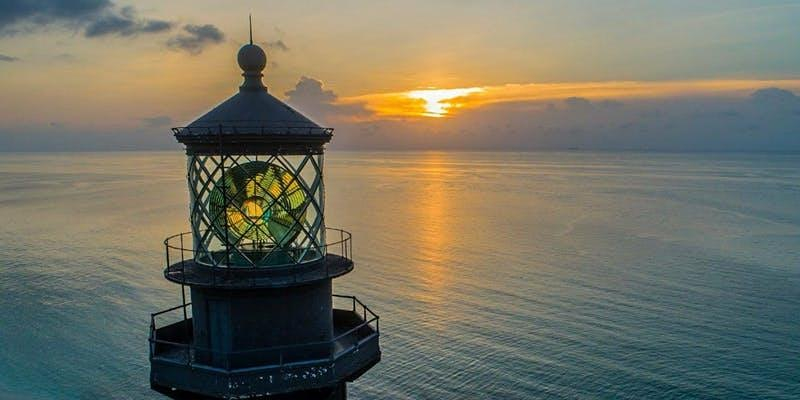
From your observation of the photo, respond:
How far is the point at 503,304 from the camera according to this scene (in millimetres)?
31312

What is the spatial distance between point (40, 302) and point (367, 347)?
3131cm

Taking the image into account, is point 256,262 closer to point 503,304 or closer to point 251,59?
point 251,59

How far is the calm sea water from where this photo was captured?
22859mm

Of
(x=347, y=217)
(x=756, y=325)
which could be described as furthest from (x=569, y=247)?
(x=347, y=217)

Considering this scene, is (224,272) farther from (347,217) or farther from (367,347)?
(347,217)

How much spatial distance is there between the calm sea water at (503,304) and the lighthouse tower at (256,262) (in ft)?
48.9

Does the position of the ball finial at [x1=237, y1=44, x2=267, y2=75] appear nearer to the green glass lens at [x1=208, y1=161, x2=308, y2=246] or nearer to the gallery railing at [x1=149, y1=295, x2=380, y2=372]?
the green glass lens at [x1=208, y1=161, x2=308, y2=246]

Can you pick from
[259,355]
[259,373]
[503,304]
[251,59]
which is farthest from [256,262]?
[503,304]

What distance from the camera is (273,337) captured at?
7930 mm

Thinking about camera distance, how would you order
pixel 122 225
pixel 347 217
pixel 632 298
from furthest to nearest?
1. pixel 347 217
2. pixel 122 225
3. pixel 632 298

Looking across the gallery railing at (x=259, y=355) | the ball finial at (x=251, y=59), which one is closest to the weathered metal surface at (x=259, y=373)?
the gallery railing at (x=259, y=355)

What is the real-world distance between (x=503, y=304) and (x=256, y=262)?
2498 cm

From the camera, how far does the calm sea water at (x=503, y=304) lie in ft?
75.0

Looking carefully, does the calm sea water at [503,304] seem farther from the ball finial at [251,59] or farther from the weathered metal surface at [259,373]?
the ball finial at [251,59]
